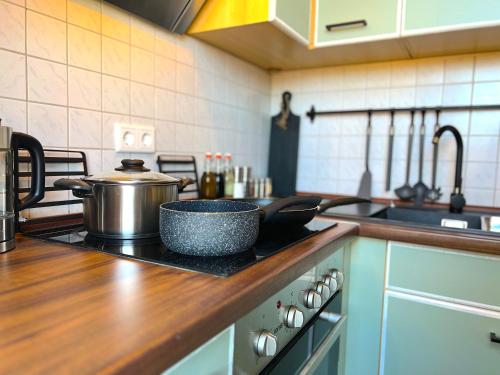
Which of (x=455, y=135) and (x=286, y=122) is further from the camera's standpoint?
(x=286, y=122)

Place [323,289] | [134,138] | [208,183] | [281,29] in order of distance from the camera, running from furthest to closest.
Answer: [208,183] < [281,29] < [134,138] < [323,289]

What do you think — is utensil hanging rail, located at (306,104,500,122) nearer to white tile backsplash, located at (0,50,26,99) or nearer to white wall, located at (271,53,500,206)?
white wall, located at (271,53,500,206)

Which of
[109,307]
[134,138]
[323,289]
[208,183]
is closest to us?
[109,307]

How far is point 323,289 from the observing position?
81 cm

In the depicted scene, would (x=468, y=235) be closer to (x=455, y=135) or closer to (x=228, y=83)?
(x=455, y=135)

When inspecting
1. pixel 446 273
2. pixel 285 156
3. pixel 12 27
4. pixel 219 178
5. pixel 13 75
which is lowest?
pixel 446 273

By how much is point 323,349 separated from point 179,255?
0.46 meters

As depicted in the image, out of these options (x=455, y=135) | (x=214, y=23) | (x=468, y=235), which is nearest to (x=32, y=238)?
(x=214, y=23)

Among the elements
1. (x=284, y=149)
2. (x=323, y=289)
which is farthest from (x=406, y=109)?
(x=323, y=289)

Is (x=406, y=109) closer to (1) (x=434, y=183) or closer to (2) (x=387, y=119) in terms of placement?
(2) (x=387, y=119)

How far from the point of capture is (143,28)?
1.15 m

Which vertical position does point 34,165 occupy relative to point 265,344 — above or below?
above

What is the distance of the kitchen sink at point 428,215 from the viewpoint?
1354 millimetres

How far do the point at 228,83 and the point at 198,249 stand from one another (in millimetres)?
1109
